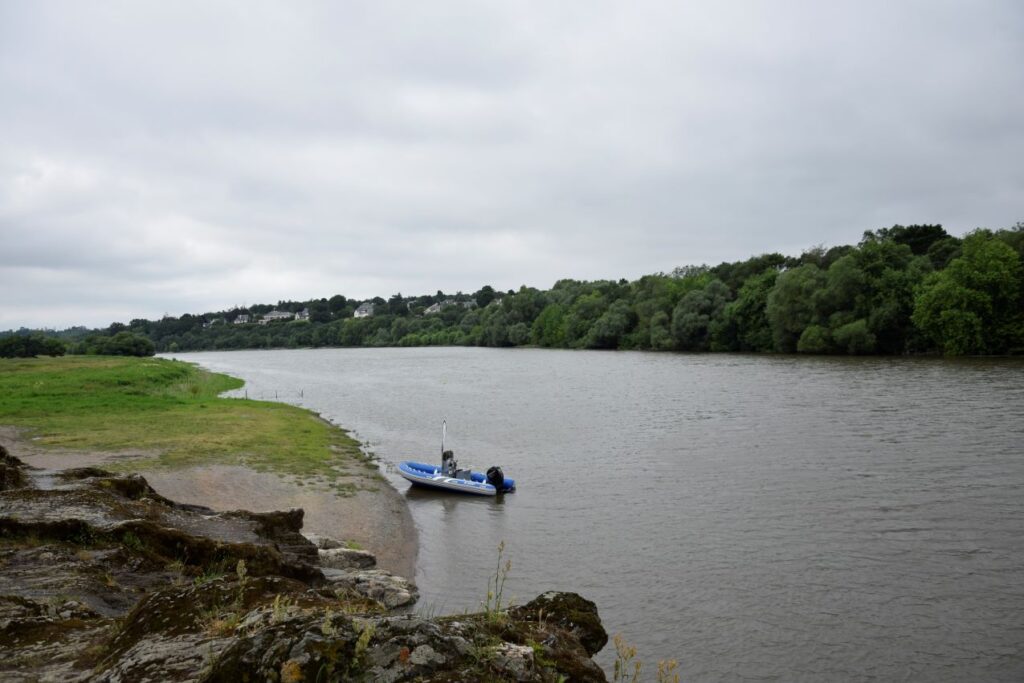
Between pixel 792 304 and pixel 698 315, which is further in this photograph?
pixel 698 315

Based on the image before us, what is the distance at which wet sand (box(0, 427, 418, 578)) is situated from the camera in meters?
18.4

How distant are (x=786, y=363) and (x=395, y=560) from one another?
215ft

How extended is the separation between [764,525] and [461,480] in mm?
10735

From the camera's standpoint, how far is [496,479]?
23.7 metres

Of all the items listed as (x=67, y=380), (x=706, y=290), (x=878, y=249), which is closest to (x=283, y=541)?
(x=67, y=380)

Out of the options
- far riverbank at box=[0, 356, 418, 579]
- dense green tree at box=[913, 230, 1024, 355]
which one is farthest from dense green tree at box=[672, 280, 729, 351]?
far riverbank at box=[0, 356, 418, 579]

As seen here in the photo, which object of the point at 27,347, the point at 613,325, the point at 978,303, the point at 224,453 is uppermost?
the point at 978,303

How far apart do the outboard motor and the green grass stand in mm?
5605

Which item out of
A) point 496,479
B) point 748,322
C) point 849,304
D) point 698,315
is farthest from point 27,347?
point 849,304

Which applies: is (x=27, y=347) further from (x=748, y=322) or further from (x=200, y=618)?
(x=200, y=618)

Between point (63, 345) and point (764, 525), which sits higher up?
point (63, 345)

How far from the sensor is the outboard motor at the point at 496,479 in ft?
77.5

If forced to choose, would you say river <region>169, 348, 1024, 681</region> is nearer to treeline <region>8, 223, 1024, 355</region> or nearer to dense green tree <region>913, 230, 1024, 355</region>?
dense green tree <region>913, 230, 1024, 355</region>

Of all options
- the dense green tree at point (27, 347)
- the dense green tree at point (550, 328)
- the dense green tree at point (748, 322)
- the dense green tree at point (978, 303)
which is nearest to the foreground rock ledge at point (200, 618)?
the dense green tree at point (978, 303)
